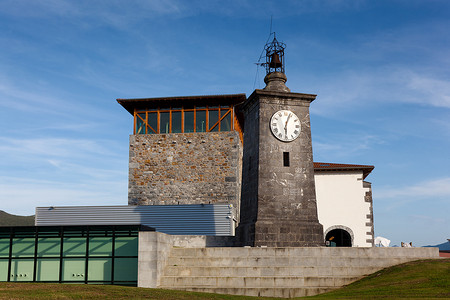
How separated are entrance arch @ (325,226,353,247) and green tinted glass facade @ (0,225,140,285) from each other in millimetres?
18844

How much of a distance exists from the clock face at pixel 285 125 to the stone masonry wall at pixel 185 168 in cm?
1302

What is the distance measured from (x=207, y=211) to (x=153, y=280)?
14759mm

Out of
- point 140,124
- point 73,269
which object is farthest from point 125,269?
point 140,124

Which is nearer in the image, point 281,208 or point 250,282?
point 250,282

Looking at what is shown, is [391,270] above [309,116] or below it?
below

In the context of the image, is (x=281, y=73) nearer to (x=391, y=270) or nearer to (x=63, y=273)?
(x=391, y=270)

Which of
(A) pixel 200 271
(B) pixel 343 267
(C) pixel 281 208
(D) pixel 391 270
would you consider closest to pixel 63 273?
(A) pixel 200 271

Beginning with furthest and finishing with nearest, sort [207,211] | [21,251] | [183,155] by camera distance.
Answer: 1. [183,155]
2. [207,211]
3. [21,251]

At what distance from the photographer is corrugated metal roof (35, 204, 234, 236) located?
108 ft

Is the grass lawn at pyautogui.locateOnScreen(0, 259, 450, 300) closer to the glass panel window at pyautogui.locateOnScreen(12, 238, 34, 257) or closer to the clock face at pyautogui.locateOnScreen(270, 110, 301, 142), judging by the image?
the glass panel window at pyautogui.locateOnScreen(12, 238, 34, 257)

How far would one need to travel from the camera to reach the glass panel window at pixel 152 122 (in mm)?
37719

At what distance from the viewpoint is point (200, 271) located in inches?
762

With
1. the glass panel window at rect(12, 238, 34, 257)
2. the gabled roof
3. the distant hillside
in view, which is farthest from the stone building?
the distant hillside

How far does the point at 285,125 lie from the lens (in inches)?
912
